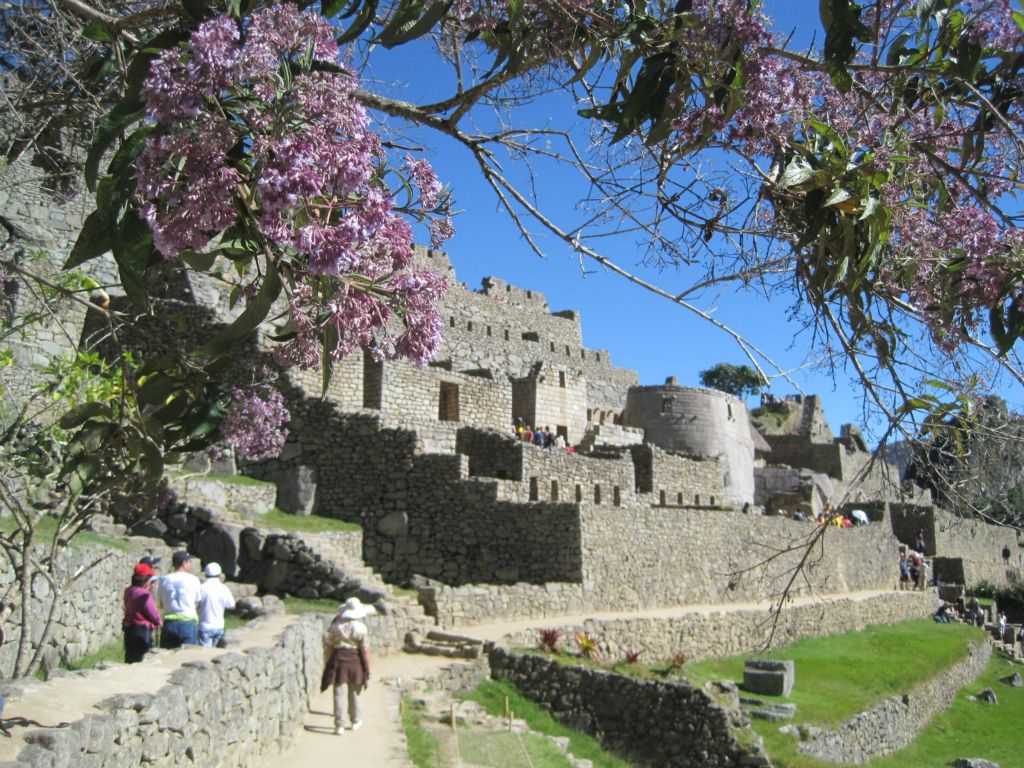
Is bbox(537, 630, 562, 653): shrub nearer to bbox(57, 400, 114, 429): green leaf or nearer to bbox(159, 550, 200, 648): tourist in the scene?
bbox(159, 550, 200, 648): tourist

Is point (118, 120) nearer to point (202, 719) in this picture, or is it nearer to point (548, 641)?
point (202, 719)

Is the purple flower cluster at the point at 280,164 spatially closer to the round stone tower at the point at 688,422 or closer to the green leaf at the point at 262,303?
the green leaf at the point at 262,303

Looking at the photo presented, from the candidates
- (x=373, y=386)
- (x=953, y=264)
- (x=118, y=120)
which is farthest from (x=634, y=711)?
(x=118, y=120)

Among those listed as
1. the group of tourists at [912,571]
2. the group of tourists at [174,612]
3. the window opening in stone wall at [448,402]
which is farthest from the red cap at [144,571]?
the group of tourists at [912,571]

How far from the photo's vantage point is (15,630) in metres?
9.99

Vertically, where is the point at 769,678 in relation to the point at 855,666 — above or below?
above

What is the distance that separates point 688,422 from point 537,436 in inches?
411

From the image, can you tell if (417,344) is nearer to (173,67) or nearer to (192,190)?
(192,190)

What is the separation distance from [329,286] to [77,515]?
664cm

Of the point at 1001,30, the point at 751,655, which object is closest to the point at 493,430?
the point at 751,655

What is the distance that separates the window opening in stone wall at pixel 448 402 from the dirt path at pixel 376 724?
259 inches

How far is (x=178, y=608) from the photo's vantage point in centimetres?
962

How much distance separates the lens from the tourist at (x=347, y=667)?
1023 cm

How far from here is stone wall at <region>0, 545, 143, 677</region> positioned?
32.5ft
